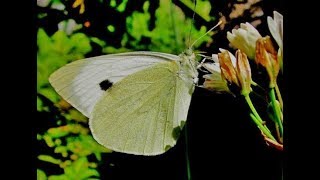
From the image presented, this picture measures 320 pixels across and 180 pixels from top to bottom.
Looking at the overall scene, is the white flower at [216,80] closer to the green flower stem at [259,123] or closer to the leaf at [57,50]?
the green flower stem at [259,123]

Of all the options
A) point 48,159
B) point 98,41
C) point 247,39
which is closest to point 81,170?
point 48,159

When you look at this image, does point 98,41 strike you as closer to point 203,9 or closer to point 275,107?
point 203,9

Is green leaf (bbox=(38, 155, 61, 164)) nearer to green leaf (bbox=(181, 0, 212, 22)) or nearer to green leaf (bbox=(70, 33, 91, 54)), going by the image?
green leaf (bbox=(70, 33, 91, 54))

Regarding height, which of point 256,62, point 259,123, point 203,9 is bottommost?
point 259,123

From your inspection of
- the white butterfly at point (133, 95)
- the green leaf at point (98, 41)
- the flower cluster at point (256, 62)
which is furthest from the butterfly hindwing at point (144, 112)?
the flower cluster at point (256, 62)

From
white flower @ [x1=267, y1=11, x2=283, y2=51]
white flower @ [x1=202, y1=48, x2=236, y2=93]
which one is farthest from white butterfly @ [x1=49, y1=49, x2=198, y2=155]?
white flower @ [x1=267, y1=11, x2=283, y2=51]

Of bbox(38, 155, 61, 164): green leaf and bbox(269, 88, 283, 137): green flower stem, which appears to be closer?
bbox(269, 88, 283, 137): green flower stem
